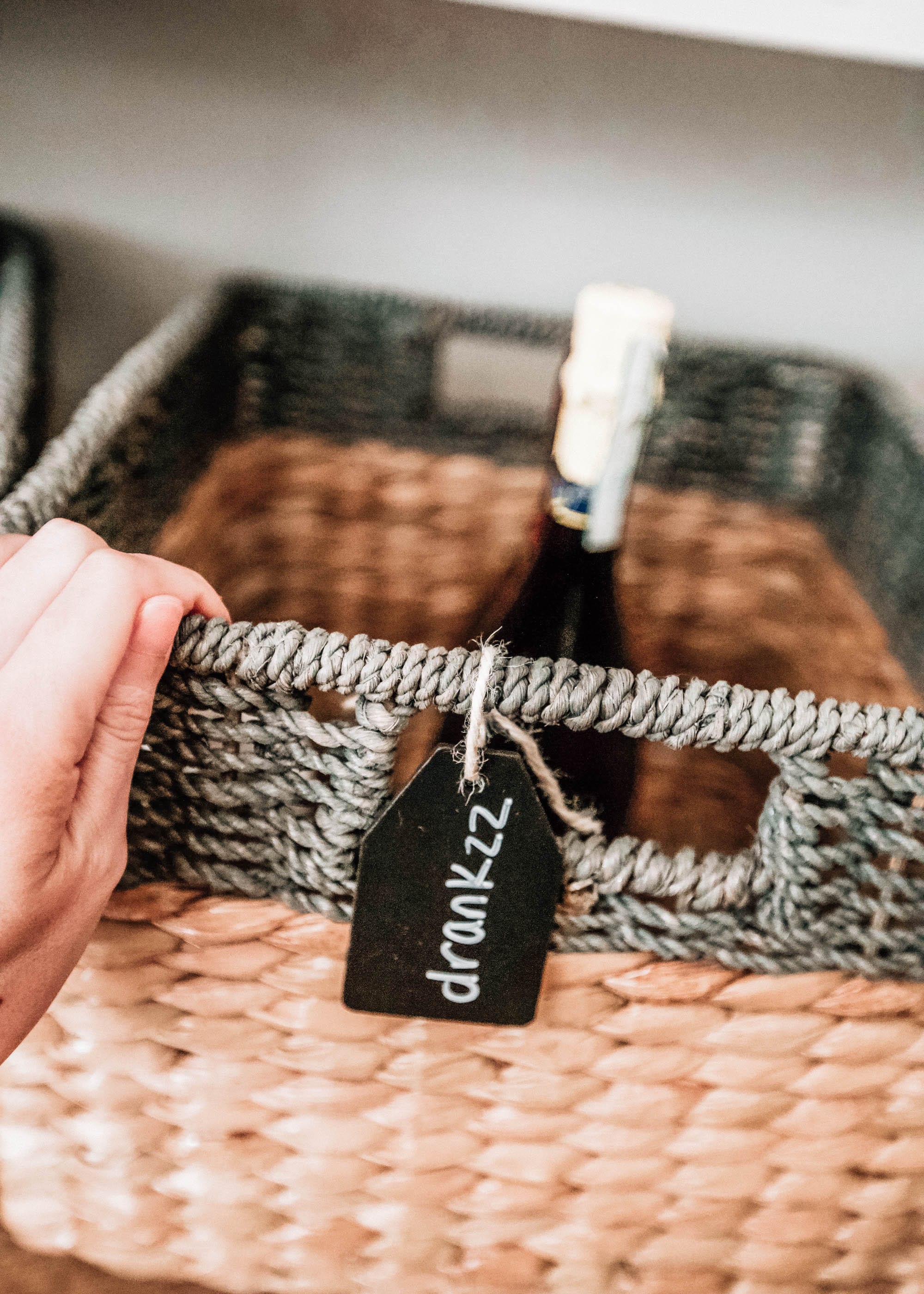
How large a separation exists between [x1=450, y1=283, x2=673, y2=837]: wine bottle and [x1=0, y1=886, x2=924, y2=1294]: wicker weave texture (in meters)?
0.12

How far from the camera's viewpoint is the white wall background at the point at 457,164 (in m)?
0.62

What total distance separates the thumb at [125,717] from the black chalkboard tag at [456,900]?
0.27 feet

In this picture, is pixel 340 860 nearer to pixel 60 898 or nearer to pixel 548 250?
pixel 60 898

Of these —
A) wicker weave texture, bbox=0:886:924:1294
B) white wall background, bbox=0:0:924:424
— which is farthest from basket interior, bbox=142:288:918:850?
wicker weave texture, bbox=0:886:924:1294

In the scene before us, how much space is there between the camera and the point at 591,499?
39cm

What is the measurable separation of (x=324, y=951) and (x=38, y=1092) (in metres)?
0.16

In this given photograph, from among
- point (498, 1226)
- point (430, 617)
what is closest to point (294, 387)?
point (430, 617)

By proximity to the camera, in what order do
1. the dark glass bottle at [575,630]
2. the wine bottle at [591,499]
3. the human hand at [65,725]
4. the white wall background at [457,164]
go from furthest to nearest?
the white wall background at [457,164] < the dark glass bottle at [575,630] < the wine bottle at [591,499] < the human hand at [65,725]

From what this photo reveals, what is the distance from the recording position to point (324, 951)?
0.34m

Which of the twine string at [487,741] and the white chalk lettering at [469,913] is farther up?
the twine string at [487,741]

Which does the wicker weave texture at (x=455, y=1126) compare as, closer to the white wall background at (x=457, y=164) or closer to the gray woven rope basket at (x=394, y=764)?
the gray woven rope basket at (x=394, y=764)

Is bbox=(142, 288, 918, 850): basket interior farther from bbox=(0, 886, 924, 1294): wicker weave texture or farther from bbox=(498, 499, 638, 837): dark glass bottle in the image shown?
bbox=(0, 886, 924, 1294): wicker weave texture

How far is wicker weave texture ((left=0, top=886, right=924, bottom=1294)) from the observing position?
349mm

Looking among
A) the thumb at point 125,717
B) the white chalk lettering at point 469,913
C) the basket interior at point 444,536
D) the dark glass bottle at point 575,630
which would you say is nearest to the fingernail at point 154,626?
the thumb at point 125,717
